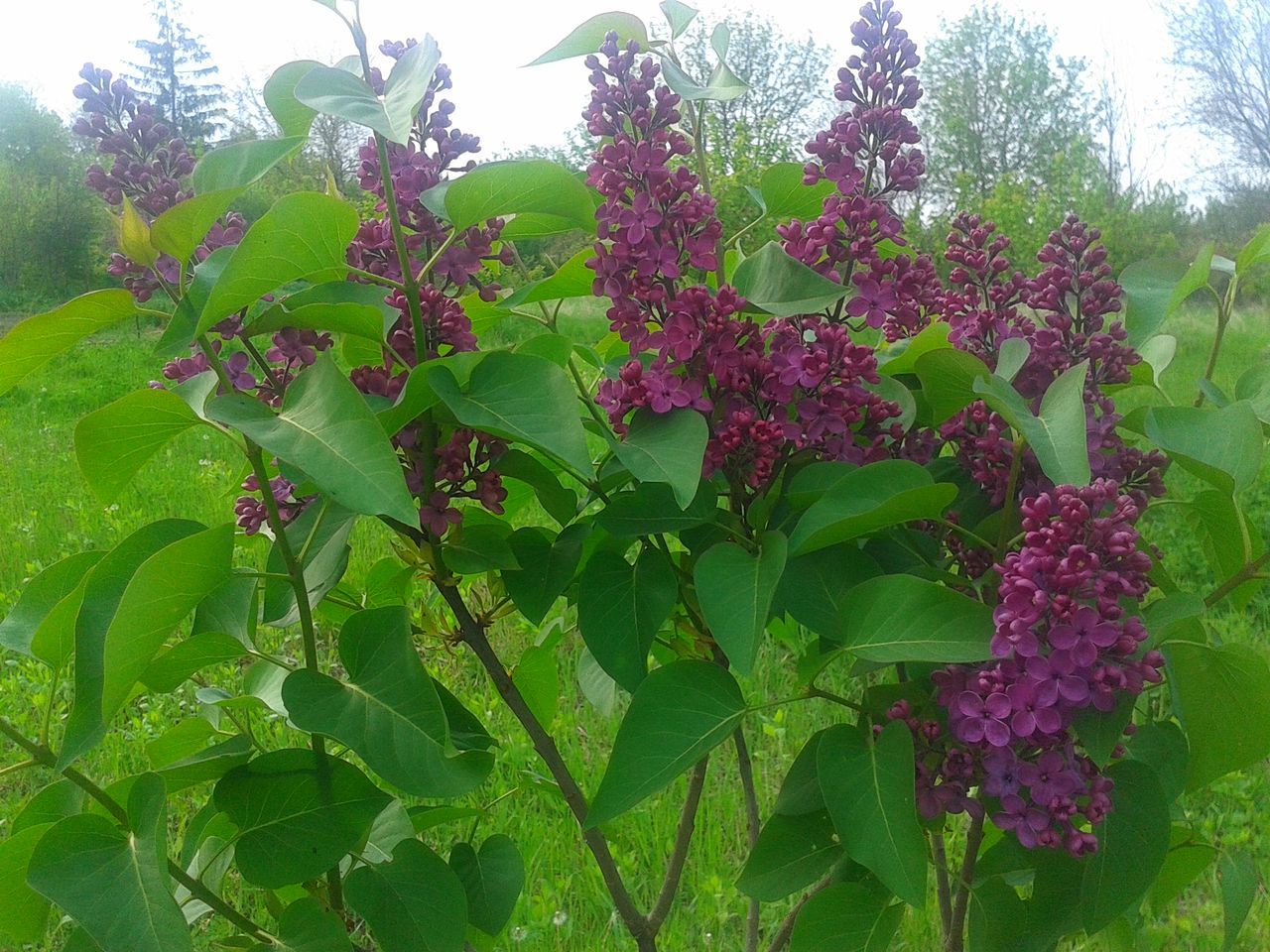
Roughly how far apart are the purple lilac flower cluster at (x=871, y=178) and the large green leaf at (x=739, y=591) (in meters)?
0.20

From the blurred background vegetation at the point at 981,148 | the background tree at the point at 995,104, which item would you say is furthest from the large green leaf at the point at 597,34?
the background tree at the point at 995,104

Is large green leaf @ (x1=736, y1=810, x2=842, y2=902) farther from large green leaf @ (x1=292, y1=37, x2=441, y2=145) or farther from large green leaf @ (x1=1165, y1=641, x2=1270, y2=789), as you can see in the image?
large green leaf @ (x1=292, y1=37, x2=441, y2=145)

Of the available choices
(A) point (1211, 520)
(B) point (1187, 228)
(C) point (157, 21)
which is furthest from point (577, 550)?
(C) point (157, 21)

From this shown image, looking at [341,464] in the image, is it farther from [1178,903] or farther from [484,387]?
[1178,903]

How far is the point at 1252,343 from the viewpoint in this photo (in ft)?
23.7

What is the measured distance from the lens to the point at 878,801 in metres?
0.68

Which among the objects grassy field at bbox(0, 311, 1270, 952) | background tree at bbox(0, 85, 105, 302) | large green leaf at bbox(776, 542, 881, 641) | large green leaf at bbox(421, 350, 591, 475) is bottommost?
grassy field at bbox(0, 311, 1270, 952)

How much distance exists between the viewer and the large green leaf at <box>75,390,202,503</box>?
67 centimetres

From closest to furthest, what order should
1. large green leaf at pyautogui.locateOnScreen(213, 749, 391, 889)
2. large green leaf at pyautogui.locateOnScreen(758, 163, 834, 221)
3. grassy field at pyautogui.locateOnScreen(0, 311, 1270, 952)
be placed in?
large green leaf at pyautogui.locateOnScreen(213, 749, 391, 889), large green leaf at pyautogui.locateOnScreen(758, 163, 834, 221), grassy field at pyautogui.locateOnScreen(0, 311, 1270, 952)

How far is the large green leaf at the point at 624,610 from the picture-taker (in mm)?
773

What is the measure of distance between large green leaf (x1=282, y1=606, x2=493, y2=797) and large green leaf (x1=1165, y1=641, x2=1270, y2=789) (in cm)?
50

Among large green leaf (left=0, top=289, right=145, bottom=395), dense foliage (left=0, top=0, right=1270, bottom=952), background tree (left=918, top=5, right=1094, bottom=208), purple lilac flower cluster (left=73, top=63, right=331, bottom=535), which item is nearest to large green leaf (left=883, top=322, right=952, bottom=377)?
dense foliage (left=0, top=0, right=1270, bottom=952)

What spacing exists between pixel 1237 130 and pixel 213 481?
51.1 feet

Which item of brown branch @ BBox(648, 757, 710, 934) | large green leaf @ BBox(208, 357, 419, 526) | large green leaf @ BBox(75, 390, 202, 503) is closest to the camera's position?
large green leaf @ BBox(208, 357, 419, 526)
